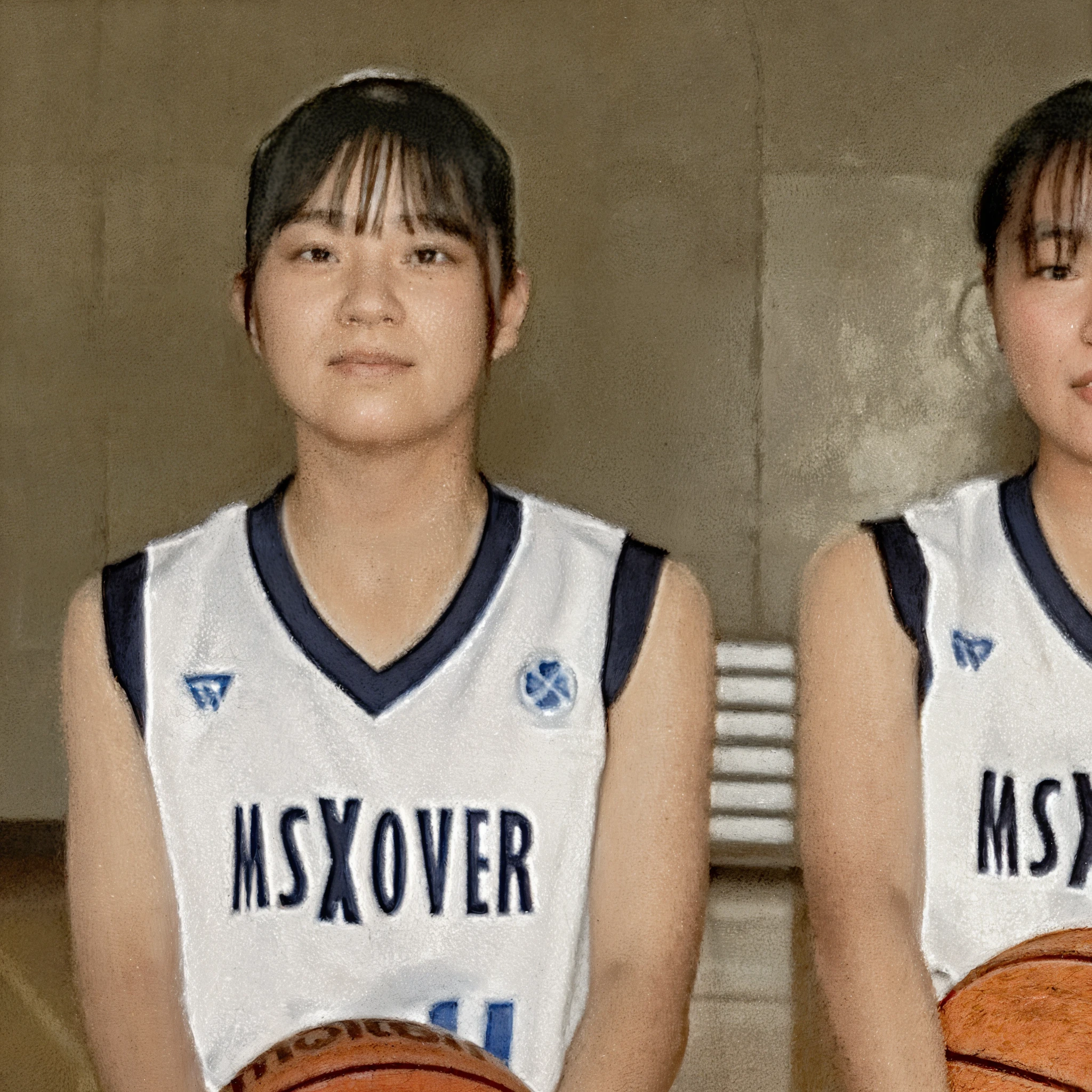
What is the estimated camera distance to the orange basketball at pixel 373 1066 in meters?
0.96

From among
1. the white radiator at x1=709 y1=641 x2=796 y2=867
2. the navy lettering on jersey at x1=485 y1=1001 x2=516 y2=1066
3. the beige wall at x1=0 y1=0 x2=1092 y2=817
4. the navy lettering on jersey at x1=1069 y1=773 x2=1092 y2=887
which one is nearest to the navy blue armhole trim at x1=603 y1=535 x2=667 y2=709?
the navy lettering on jersey at x1=485 y1=1001 x2=516 y2=1066


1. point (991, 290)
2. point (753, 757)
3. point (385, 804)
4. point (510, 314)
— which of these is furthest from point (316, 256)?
point (753, 757)

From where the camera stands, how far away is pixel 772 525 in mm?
2145

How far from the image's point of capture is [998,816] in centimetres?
118

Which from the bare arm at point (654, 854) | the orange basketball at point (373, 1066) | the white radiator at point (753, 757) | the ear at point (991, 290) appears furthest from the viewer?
the white radiator at point (753, 757)

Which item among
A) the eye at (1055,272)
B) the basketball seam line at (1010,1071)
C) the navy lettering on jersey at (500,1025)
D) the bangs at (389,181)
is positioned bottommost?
the navy lettering on jersey at (500,1025)

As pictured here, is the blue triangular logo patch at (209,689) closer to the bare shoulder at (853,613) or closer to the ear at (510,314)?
the ear at (510,314)

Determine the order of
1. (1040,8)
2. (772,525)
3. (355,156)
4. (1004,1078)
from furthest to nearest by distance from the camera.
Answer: (772,525) → (1040,8) → (355,156) → (1004,1078)

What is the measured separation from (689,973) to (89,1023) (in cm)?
40

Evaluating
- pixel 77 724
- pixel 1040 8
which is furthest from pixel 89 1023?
pixel 1040 8

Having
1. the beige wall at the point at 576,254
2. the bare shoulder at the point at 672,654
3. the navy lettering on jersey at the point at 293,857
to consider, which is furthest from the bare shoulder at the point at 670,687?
the beige wall at the point at 576,254

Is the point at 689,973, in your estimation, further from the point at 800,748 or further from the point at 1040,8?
the point at 1040,8

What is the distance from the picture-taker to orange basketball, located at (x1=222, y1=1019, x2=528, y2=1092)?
0.96 m

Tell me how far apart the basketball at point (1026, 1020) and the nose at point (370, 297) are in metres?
0.55
